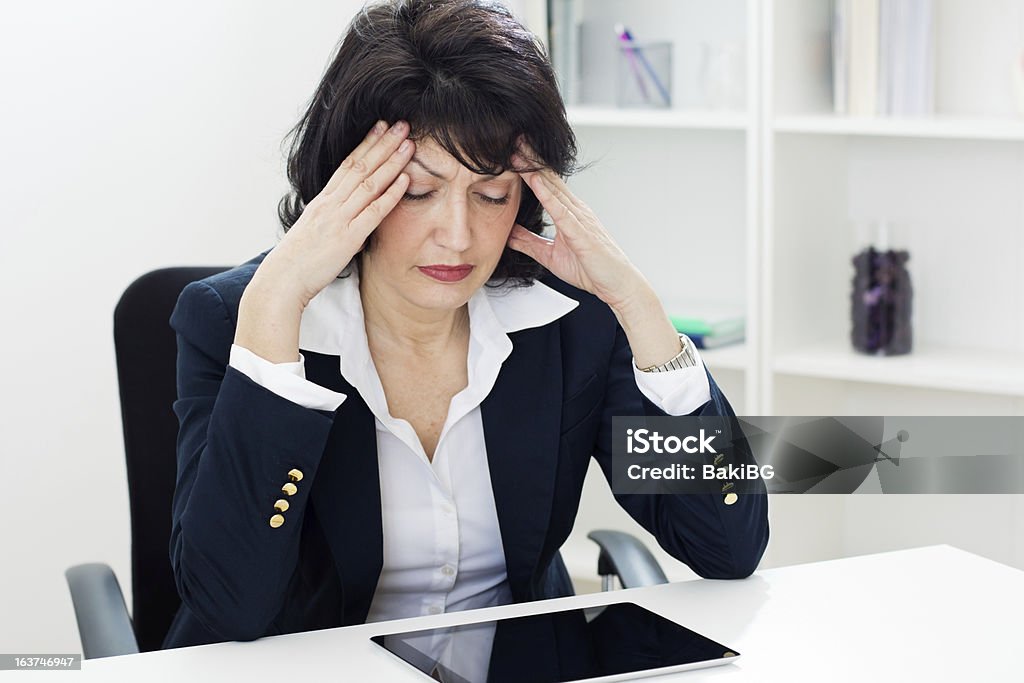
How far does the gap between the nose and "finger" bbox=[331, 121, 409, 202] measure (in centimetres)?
8

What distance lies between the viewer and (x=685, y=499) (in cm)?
149

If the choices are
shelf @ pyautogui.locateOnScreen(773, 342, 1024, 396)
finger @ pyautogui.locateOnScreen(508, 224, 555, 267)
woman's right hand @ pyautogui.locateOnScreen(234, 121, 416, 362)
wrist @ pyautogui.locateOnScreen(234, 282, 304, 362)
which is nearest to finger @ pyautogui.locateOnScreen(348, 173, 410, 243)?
woman's right hand @ pyautogui.locateOnScreen(234, 121, 416, 362)

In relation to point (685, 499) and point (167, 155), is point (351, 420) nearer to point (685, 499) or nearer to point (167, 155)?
point (685, 499)

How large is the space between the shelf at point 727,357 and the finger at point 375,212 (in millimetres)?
1262

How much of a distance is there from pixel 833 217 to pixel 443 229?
1403 millimetres

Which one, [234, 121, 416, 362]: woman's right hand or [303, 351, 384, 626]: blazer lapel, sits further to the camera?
[303, 351, 384, 626]: blazer lapel

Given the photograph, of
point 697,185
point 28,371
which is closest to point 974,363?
point 697,185

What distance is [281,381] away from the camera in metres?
1.34

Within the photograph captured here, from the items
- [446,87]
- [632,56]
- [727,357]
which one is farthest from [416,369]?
[632,56]

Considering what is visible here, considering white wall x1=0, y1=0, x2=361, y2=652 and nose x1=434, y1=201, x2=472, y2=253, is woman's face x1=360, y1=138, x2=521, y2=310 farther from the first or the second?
white wall x1=0, y1=0, x2=361, y2=652

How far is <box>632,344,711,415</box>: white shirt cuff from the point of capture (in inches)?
57.7

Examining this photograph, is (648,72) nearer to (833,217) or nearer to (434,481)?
(833,217)

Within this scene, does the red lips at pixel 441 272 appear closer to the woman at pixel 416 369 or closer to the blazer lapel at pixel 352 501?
the woman at pixel 416 369

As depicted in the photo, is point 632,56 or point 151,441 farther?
point 632,56
